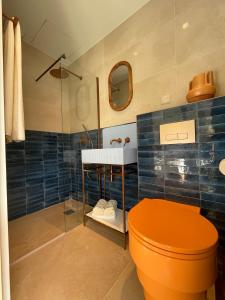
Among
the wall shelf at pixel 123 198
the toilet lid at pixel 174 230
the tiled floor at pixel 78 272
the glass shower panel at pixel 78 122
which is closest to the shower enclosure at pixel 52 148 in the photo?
the glass shower panel at pixel 78 122

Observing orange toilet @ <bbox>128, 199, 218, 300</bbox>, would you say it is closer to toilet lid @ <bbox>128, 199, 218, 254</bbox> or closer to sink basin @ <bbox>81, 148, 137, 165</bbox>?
toilet lid @ <bbox>128, 199, 218, 254</bbox>

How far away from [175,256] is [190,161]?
696mm

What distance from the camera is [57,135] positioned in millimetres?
2291

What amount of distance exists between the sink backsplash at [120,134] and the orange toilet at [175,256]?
1.01 meters

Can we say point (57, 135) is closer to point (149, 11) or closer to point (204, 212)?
point (149, 11)

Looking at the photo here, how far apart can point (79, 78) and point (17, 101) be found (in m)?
1.35

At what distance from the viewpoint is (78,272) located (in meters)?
1.01

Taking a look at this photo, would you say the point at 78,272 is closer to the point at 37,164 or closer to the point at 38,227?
the point at 38,227

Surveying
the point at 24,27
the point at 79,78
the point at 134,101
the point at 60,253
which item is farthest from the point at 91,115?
the point at 60,253

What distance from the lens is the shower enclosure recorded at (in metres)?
1.79

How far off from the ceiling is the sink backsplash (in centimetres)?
126

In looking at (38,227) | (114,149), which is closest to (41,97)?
(114,149)

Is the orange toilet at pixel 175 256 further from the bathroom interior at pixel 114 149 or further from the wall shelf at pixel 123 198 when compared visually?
the wall shelf at pixel 123 198

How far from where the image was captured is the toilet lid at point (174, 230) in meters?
0.55
